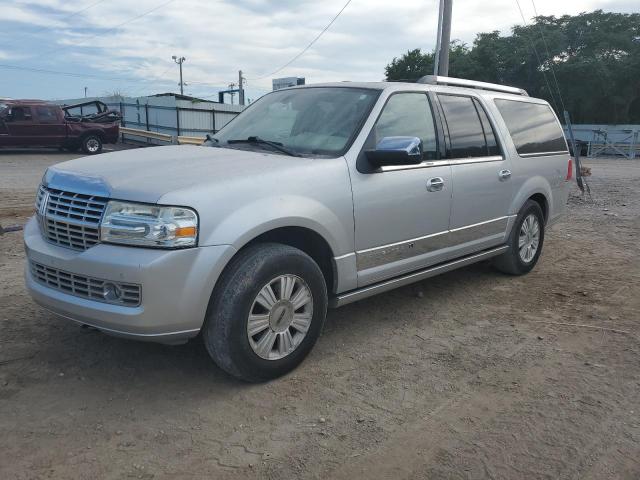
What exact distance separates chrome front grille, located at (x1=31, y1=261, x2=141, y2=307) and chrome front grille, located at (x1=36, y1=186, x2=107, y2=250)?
17cm

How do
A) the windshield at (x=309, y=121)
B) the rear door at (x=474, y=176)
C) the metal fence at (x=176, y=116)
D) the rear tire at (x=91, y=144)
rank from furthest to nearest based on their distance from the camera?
1. the metal fence at (x=176, y=116)
2. the rear tire at (x=91, y=144)
3. the rear door at (x=474, y=176)
4. the windshield at (x=309, y=121)

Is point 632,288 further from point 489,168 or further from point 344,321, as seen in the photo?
point 344,321

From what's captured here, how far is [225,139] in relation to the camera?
4.54 metres

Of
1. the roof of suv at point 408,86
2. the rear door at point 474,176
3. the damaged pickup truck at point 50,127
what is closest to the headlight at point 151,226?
the roof of suv at point 408,86

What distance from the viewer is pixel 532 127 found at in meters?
5.94

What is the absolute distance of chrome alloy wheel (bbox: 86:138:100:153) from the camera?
2164cm

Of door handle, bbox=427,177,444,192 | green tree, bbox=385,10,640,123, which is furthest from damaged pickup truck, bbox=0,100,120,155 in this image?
green tree, bbox=385,10,640,123

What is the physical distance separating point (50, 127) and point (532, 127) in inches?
742

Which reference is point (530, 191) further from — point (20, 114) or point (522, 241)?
point (20, 114)

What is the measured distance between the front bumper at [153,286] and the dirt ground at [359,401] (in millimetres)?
472

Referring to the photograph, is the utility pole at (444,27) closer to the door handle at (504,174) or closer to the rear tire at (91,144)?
the door handle at (504,174)

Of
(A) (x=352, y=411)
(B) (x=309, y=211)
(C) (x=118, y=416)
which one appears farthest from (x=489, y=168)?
(C) (x=118, y=416)

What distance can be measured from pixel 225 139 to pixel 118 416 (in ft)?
7.53

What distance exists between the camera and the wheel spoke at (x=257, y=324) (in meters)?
3.30
